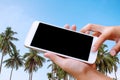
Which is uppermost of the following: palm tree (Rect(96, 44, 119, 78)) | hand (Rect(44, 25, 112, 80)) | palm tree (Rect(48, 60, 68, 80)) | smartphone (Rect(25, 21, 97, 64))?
smartphone (Rect(25, 21, 97, 64))

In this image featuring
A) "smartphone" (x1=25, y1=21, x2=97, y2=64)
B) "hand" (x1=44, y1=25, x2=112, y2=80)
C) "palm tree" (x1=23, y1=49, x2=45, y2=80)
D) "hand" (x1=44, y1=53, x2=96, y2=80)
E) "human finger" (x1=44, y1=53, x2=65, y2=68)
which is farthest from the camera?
"palm tree" (x1=23, y1=49, x2=45, y2=80)

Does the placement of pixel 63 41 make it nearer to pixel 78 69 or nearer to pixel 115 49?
pixel 78 69

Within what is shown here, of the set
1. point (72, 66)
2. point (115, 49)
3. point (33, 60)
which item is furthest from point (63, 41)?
point (33, 60)

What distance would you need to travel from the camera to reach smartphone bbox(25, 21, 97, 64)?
321cm

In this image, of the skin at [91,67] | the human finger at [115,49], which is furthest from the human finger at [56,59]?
the human finger at [115,49]

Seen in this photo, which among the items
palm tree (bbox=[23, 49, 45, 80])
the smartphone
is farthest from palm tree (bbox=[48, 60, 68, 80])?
the smartphone

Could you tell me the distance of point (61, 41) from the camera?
3.33 metres

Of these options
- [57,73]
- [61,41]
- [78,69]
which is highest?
[61,41]

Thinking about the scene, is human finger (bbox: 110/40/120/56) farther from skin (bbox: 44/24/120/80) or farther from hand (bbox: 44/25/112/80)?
hand (bbox: 44/25/112/80)

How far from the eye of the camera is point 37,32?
3.50 meters

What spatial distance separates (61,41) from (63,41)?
1.0 inches

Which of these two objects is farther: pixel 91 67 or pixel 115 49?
pixel 91 67

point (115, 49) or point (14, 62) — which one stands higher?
point (115, 49)

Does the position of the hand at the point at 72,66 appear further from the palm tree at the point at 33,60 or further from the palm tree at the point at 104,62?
the palm tree at the point at 33,60
